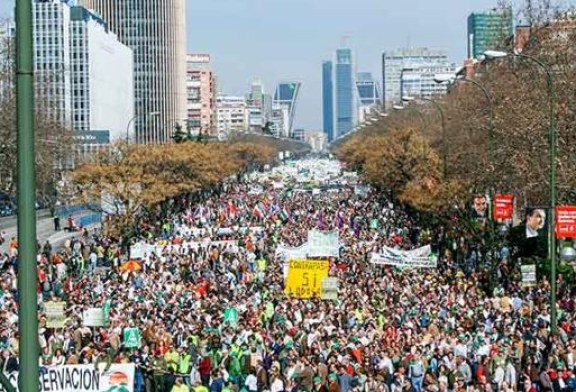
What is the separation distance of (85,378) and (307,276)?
1134cm

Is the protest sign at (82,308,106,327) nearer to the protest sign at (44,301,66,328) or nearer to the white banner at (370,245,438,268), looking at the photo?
the protest sign at (44,301,66,328)

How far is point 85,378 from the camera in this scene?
57.0 feet

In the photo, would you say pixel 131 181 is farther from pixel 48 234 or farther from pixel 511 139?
pixel 511 139

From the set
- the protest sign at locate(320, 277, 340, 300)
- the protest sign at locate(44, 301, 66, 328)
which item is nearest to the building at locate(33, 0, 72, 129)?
the protest sign at locate(320, 277, 340, 300)

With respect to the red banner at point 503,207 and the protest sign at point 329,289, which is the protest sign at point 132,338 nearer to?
the protest sign at point 329,289

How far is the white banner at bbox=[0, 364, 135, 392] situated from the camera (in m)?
17.1

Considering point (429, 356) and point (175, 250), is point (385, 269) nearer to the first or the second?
point (175, 250)

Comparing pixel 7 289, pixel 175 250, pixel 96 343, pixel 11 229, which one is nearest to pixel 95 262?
pixel 175 250

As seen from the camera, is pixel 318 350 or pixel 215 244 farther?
pixel 215 244

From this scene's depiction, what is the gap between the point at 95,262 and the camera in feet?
138

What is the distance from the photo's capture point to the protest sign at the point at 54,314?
23.7 metres

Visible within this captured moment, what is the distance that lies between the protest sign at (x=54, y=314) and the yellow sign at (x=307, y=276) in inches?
244

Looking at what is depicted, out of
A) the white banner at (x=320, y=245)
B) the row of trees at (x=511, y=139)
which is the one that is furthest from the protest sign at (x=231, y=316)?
the row of trees at (x=511, y=139)

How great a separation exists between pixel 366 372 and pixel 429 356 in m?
1.53
